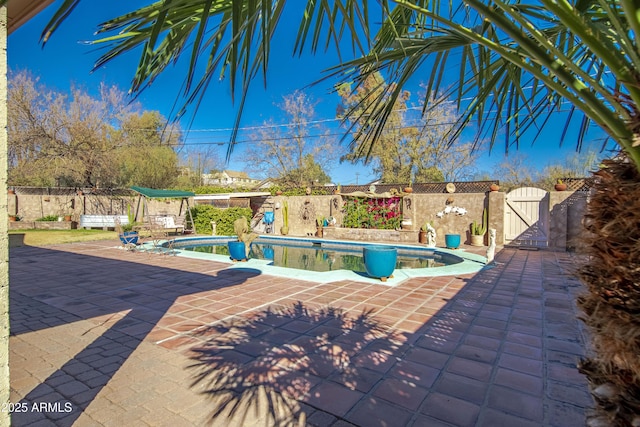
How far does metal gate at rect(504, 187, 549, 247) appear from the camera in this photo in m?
11.5

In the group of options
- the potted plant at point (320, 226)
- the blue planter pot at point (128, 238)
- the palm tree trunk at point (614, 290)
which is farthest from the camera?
the potted plant at point (320, 226)

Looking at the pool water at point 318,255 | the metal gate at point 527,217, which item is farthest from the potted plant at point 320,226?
the metal gate at point 527,217

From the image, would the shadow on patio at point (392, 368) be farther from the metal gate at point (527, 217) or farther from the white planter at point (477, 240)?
the metal gate at point (527, 217)

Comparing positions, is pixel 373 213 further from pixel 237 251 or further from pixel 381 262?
pixel 381 262

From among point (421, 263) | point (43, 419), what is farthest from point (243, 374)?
point (421, 263)

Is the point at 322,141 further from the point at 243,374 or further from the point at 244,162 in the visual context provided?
the point at 243,374

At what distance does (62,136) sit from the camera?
18469 millimetres

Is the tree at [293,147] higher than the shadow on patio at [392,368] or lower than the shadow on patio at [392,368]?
higher

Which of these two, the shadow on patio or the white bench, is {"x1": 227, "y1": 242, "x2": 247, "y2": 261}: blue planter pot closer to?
the shadow on patio

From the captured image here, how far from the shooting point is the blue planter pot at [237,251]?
8523 millimetres

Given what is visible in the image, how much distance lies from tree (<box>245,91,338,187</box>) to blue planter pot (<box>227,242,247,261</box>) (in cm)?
1539

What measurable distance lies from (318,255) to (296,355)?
8.44 meters

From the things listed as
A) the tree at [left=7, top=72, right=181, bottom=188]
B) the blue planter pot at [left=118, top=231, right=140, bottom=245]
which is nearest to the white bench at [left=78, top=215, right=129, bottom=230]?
the tree at [left=7, top=72, right=181, bottom=188]

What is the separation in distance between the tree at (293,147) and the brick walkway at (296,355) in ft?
62.5
